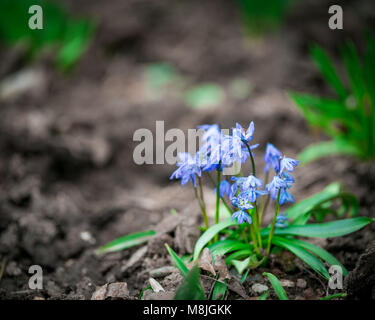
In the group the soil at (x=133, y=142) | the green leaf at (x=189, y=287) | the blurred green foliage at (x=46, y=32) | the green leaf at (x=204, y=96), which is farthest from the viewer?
the blurred green foliage at (x=46, y=32)

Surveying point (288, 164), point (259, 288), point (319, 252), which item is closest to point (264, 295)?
Result: point (259, 288)

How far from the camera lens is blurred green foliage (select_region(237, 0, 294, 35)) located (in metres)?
4.61

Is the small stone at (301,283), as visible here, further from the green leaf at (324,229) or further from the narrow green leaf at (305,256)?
the green leaf at (324,229)

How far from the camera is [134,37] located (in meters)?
5.11

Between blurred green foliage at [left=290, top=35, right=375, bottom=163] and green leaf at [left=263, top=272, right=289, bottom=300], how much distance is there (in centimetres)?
145

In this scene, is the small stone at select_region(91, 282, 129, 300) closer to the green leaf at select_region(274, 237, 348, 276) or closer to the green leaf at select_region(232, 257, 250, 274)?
the green leaf at select_region(232, 257, 250, 274)

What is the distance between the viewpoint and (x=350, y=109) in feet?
9.33

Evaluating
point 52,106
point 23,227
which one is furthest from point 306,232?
point 52,106

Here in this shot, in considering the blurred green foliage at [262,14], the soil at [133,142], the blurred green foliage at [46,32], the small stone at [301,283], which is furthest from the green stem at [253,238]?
the blurred green foliage at [262,14]

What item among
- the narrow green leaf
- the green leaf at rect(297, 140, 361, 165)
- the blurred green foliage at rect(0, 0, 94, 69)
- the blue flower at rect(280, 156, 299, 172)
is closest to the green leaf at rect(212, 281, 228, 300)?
the narrow green leaf

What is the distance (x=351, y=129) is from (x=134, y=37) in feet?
11.4

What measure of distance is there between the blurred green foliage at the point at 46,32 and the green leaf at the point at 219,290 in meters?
3.54

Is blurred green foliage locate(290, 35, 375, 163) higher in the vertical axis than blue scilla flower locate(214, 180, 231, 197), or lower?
higher

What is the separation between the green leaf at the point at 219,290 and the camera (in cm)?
169
